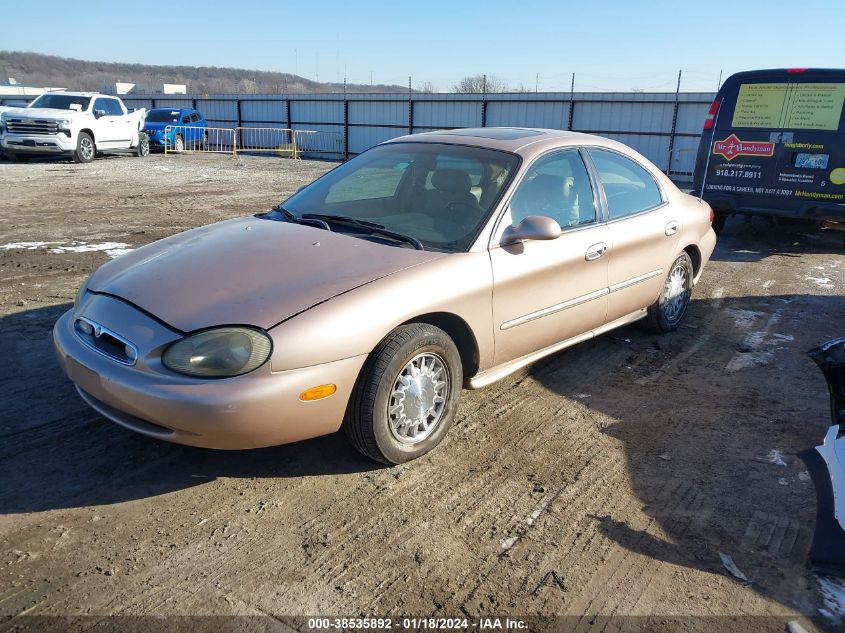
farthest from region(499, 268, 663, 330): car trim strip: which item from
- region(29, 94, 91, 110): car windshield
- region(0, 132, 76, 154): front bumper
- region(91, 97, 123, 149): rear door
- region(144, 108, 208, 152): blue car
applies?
region(144, 108, 208, 152): blue car

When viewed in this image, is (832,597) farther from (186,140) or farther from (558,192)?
(186,140)

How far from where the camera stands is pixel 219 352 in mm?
2889

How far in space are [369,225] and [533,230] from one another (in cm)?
96

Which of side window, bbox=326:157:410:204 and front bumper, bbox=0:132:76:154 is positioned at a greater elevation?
side window, bbox=326:157:410:204

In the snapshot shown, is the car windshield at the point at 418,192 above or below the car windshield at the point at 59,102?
below

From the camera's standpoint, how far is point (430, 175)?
4328 mm

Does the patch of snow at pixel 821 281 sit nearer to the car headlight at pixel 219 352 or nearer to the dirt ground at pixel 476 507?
the dirt ground at pixel 476 507

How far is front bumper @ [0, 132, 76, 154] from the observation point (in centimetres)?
1786

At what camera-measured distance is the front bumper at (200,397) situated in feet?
9.27

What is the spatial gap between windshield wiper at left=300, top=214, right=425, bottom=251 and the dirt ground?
44.1 inches

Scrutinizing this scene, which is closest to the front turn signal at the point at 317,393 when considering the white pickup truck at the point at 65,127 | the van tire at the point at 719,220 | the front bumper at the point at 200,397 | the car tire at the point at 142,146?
the front bumper at the point at 200,397

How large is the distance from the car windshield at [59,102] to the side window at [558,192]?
59.2 ft

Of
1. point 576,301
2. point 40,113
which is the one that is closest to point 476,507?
point 576,301

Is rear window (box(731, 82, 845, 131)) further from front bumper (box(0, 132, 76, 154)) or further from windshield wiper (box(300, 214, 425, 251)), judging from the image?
front bumper (box(0, 132, 76, 154))
